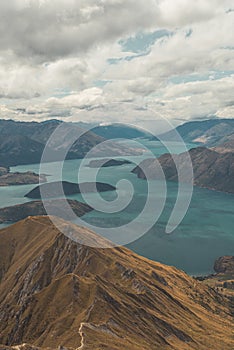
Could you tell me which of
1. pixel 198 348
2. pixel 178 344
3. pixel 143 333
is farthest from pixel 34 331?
pixel 198 348

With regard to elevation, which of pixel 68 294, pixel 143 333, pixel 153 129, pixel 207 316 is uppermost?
pixel 153 129

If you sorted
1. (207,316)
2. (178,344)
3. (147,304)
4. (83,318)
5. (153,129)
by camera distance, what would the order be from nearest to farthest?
(153,129), (83,318), (178,344), (147,304), (207,316)

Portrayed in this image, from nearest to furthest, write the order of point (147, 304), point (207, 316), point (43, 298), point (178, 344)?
point (178, 344) → point (43, 298) → point (147, 304) → point (207, 316)

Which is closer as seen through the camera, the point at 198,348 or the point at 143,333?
the point at 143,333

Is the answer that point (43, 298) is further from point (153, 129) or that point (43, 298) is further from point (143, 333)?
point (153, 129)

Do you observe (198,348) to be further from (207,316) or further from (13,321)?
(13,321)

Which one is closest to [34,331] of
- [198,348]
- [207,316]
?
[198,348]

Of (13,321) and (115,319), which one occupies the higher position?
(115,319)

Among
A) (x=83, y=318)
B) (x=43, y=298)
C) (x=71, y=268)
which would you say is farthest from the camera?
(x=71, y=268)

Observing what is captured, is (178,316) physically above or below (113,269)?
below
